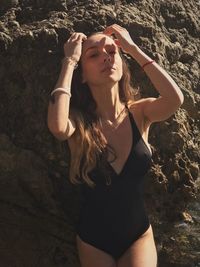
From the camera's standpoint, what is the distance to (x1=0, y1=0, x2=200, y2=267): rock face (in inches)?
223

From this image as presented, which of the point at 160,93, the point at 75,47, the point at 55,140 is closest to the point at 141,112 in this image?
the point at 160,93

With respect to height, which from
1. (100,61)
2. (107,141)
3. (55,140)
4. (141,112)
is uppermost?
(100,61)

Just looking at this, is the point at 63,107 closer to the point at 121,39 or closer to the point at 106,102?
the point at 106,102

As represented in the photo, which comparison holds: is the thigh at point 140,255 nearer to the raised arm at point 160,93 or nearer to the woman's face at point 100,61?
the raised arm at point 160,93

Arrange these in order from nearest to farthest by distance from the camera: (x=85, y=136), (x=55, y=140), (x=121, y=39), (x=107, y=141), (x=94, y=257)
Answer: (x=94, y=257) < (x=85, y=136) < (x=107, y=141) < (x=121, y=39) < (x=55, y=140)

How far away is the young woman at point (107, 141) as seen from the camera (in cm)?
478

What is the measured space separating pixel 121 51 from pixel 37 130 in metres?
1.16

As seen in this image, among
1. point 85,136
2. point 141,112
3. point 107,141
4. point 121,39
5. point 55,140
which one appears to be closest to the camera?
point 85,136

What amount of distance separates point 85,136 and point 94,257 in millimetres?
1015

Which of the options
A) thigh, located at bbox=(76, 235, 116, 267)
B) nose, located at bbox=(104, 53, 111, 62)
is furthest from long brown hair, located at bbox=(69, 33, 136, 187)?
thigh, located at bbox=(76, 235, 116, 267)

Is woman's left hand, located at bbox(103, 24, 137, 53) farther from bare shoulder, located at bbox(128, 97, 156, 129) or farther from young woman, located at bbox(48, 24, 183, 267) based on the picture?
bare shoulder, located at bbox(128, 97, 156, 129)

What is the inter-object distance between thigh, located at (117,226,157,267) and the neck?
1.09 meters

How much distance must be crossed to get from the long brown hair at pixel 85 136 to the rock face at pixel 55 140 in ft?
1.80

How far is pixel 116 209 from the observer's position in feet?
→ 16.0
